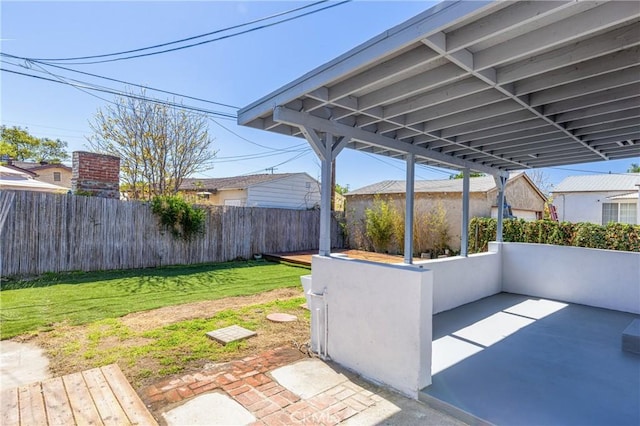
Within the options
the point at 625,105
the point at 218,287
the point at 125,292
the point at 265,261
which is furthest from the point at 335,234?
the point at 625,105

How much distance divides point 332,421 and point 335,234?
11.6m

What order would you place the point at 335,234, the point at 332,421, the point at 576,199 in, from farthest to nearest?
the point at 576,199 → the point at 335,234 → the point at 332,421

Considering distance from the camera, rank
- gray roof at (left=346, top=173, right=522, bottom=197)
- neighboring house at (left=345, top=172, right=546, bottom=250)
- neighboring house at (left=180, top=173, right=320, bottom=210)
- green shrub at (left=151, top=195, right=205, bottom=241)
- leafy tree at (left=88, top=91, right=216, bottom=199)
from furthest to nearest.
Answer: neighboring house at (left=180, top=173, right=320, bottom=210) < gray roof at (left=346, top=173, right=522, bottom=197) < neighboring house at (left=345, top=172, right=546, bottom=250) < leafy tree at (left=88, top=91, right=216, bottom=199) < green shrub at (left=151, top=195, right=205, bottom=241)

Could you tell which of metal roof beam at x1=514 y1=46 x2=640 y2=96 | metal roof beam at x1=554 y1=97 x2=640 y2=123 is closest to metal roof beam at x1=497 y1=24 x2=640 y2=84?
metal roof beam at x1=514 y1=46 x2=640 y2=96

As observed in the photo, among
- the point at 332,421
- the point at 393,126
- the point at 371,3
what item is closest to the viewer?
the point at 332,421

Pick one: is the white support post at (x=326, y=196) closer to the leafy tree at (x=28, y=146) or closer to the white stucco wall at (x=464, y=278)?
the white stucco wall at (x=464, y=278)

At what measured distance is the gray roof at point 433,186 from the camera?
12.0 m

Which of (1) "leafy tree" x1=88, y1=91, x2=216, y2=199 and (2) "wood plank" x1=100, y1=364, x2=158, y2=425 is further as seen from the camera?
(1) "leafy tree" x1=88, y1=91, x2=216, y2=199

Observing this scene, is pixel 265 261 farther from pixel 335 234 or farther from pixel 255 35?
pixel 255 35

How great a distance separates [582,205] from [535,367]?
17910mm

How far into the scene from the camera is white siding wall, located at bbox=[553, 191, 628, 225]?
16203mm

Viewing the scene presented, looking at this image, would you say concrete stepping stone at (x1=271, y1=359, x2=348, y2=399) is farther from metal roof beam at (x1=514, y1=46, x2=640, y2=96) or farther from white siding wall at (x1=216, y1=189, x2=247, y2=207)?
white siding wall at (x1=216, y1=189, x2=247, y2=207)

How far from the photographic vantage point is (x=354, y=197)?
47.0ft

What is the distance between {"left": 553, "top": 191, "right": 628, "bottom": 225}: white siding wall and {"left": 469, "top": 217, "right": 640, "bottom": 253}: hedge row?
899 cm
